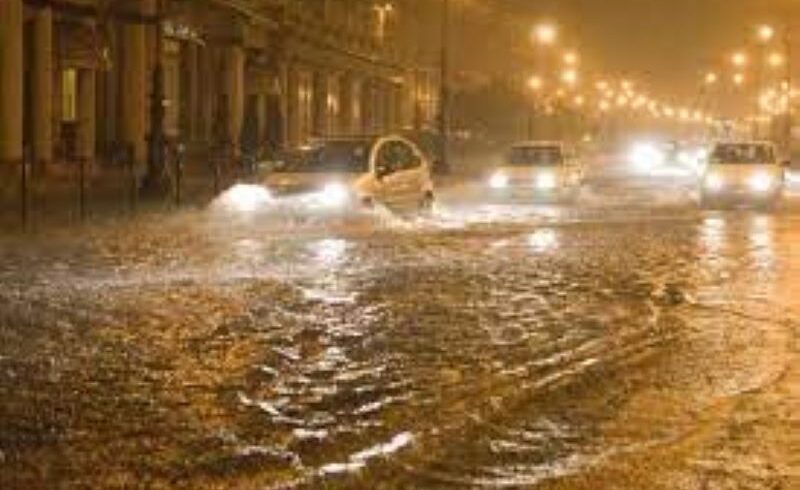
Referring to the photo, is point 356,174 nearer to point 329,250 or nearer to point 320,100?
point 329,250

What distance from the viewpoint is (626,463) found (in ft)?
27.9

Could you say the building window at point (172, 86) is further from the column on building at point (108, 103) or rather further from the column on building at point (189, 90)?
the column on building at point (108, 103)

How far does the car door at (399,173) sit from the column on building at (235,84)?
19333 mm

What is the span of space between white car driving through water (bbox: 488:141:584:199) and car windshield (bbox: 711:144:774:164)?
3144 mm

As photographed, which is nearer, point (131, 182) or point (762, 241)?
point (762, 241)

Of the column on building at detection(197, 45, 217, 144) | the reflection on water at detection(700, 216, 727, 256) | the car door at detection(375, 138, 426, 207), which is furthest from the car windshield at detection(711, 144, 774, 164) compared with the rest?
the column on building at detection(197, 45, 217, 144)

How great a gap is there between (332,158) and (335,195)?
5.07ft

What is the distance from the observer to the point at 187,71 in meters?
46.2

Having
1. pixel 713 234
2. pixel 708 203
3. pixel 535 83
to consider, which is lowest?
pixel 713 234

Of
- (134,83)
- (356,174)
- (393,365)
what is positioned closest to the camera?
(393,365)

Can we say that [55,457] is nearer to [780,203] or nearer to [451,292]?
[451,292]

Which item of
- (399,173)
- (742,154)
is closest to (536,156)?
(742,154)

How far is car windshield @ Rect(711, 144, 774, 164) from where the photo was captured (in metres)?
35.2

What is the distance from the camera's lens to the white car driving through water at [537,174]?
34.9m
